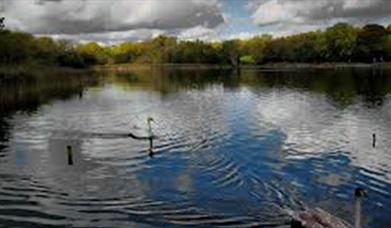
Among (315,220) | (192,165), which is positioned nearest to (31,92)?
(192,165)

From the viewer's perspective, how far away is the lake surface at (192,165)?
28.6m

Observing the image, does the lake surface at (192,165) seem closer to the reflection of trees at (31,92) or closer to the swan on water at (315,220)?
the swan on water at (315,220)

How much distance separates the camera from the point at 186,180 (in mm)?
35469

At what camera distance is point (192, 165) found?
131 feet

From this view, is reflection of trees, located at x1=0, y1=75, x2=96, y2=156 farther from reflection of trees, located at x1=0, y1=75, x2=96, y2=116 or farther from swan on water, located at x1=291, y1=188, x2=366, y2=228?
swan on water, located at x1=291, y1=188, x2=366, y2=228

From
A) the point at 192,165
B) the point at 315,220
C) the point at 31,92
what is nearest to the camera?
the point at 315,220

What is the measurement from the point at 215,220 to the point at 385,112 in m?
47.2

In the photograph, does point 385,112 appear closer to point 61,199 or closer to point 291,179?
point 291,179

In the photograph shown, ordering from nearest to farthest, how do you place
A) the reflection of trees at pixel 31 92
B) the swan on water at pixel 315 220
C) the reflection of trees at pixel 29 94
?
the swan on water at pixel 315 220 < the reflection of trees at pixel 29 94 < the reflection of trees at pixel 31 92

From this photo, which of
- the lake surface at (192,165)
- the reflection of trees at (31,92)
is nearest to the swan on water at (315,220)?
the lake surface at (192,165)

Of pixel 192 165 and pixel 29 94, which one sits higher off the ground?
pixel 29 94

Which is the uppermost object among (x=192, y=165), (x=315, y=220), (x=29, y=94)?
(x=29, y=94)

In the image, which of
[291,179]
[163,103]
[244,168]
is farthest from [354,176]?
[163,103]

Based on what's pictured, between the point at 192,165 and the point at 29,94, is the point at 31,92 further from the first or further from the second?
the point at 192,165
